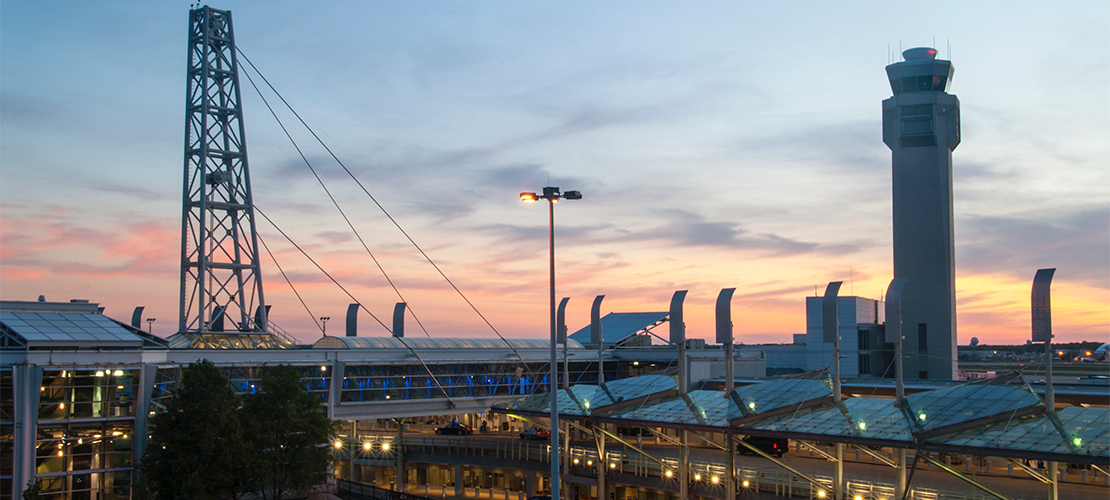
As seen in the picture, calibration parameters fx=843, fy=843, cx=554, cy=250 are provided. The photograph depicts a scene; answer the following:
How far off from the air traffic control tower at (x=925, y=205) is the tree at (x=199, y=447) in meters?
68.5

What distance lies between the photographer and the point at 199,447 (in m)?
43.7

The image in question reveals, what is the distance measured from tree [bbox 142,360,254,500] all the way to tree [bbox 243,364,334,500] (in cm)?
129

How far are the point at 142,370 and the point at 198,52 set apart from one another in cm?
3052

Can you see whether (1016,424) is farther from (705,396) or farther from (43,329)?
(43,329)

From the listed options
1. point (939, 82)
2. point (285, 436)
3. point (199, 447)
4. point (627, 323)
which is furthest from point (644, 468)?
point (939, 82)

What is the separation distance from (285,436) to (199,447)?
4514 millimetres

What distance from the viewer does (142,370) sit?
49.8 metres

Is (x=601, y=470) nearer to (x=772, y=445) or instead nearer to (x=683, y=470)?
(x=683, y=470)

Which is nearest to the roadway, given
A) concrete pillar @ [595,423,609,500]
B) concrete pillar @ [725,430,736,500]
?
concrete pillar @ [595,423,609,500]

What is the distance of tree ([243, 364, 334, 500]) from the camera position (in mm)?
45812

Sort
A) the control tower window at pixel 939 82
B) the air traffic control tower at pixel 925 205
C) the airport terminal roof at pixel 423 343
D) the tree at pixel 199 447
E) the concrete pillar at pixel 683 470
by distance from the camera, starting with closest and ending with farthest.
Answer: the tree at pixel 199 447 → the concrete pillar at pixel 683 470 → the airport terminal roof at pixel 423 343 → the air traffic control tower at pixel 925 205 → the control tower window at pixel 939 82

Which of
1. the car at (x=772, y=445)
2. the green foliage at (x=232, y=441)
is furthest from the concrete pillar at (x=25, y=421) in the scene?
the car at (x=772, y=445)

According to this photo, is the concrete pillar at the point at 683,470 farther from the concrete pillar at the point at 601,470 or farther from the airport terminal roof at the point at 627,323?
the airport terminal roof at the point at 627,323

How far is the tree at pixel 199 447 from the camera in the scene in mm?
42969
